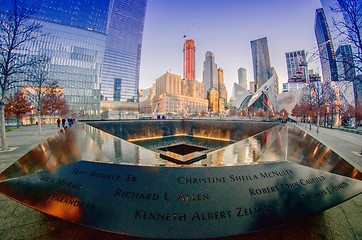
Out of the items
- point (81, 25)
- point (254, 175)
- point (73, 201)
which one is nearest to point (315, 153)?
point (254, 175)

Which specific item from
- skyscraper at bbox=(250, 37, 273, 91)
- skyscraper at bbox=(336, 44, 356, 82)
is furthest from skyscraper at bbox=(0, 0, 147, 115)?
skyscraper at bbox=(250, 37, 273, 91)

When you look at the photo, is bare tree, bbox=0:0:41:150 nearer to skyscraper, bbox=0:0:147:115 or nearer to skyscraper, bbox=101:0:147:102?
skyscraper, bbox=0:0:147:115

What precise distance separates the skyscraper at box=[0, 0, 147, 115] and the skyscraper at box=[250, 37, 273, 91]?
399ft

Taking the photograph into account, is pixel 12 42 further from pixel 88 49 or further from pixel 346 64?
pixel 88 49

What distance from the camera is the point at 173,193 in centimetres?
212

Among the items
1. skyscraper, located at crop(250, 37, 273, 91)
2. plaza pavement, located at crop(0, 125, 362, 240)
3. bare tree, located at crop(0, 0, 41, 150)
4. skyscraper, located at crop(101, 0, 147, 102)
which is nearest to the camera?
plaza pavement, located at crop(0, 125, 362, 240)

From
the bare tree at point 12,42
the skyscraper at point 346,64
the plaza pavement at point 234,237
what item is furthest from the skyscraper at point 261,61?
the plaza pavement at point 234,237

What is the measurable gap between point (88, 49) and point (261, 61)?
526 feet

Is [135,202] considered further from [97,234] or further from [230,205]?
[230,205]

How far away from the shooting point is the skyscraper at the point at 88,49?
226 ft

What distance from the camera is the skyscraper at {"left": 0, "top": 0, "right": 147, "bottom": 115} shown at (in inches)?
2712

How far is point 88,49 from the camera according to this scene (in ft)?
251

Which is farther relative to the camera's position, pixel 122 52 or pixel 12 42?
pixel 122 52

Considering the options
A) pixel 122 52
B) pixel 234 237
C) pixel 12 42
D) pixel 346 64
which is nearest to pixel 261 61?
pixel 122 52
